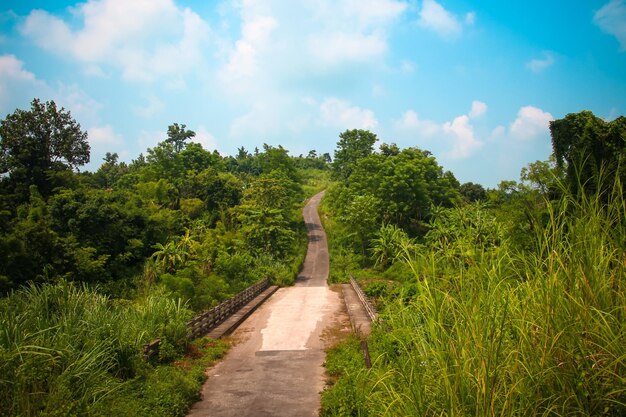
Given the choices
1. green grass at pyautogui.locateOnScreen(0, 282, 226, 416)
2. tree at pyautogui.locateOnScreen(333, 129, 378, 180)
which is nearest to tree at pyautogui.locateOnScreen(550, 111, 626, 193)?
green grass at pyautogui.locateOnScreen(0, 282, 226, 416)

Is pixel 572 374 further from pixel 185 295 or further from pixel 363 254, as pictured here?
pixel 363 254

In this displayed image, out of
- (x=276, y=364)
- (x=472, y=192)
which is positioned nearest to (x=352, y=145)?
(x=472, y=192)

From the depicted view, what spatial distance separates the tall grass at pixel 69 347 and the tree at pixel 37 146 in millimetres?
23826

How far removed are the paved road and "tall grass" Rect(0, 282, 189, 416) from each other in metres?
1.72

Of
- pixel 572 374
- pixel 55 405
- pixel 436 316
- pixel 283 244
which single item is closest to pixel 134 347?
pixel 55 405

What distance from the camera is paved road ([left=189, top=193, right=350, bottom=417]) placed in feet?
23.8

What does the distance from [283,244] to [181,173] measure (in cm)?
2211

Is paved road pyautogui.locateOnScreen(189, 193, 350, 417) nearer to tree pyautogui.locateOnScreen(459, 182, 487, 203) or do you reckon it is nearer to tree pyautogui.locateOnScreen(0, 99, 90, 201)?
tree pyautogui.locateOnScreen(0, 99, 90, 201)

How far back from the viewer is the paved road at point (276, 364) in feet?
23.8

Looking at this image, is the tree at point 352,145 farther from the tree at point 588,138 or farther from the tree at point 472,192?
the tree at point 588,138

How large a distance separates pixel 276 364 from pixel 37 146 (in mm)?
30460

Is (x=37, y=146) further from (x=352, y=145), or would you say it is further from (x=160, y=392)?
(x=352, y=145)

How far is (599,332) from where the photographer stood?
226 cm

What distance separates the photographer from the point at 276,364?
9.83 meters
